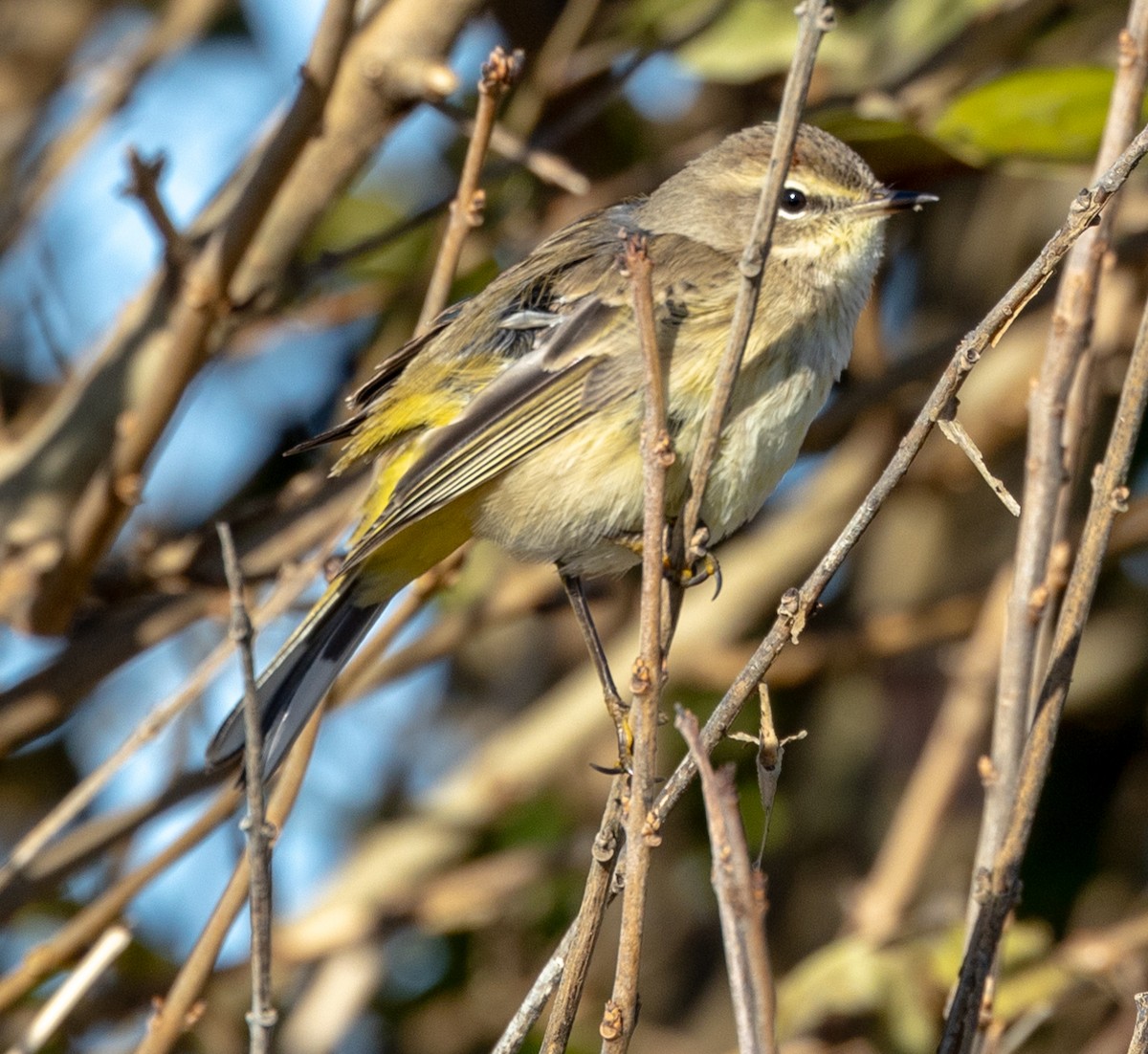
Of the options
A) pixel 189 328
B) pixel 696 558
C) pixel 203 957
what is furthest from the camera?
pixel 189 328

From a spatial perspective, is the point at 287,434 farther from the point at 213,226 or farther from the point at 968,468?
the point at 968,468

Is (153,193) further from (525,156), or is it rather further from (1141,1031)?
(1141,1031)

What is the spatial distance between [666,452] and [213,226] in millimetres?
1640

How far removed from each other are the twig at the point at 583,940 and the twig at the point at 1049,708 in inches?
19.3

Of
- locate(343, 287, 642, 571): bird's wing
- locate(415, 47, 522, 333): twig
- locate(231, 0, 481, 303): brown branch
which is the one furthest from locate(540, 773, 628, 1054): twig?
locate(231, 0, 481, 303): brown branch

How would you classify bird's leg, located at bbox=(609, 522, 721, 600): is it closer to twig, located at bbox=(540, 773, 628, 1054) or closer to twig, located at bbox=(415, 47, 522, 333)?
twig, located at bbox=(540, 773, 628, 1054)

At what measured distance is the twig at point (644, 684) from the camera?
198 centimetres

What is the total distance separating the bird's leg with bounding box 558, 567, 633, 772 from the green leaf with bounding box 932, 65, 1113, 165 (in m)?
1.21

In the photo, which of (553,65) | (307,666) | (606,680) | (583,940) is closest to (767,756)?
(583,940)

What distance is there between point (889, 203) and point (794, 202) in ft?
0.66

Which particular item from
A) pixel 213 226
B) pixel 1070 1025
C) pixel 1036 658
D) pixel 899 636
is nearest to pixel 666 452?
pixel 1036 658

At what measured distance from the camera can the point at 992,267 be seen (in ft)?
16.0

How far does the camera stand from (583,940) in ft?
6.97

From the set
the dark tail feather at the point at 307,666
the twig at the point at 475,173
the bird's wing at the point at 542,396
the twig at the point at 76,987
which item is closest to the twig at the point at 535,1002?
the twig at the point at 76,987
